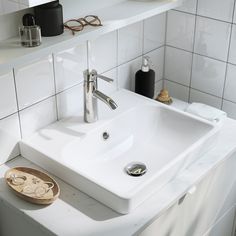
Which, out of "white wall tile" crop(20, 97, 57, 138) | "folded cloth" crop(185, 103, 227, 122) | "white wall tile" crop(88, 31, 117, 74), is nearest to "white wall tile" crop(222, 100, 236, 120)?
"folded cloth" crop(185, 103, 227, 122)

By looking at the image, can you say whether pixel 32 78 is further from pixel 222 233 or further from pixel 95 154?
pixel 222 233

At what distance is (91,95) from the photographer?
176 centimetres

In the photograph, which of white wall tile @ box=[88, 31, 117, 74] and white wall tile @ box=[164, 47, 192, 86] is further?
white wall tile @ box=[164, 47, 192, 86]

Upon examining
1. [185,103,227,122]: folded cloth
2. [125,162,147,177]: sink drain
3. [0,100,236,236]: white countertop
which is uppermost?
[185,103,227,122]: folded cloth

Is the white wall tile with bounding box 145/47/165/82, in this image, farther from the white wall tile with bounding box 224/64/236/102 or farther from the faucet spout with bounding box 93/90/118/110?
the faucet spout with bounding box 93/90/118/110

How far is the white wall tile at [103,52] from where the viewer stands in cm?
184

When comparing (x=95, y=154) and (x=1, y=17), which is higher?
(x=1, y=17)

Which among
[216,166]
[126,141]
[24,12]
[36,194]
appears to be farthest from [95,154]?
[24,12]

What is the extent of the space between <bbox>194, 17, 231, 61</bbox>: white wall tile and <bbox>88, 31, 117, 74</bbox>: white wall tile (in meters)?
0.37

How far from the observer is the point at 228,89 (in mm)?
2033

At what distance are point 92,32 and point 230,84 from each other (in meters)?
0.70

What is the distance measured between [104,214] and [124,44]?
775 millimetres

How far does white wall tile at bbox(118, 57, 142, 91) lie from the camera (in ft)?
6.66

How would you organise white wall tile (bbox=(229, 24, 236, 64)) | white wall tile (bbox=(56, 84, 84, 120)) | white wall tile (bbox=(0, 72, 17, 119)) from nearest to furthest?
1. white wall tile (bbox=(0, 72, 17, 119))
2. white wall tile (bbox=(56, 84, 84, 120))
3. white wall tile (bbox=(229, 24, 236, 64))
